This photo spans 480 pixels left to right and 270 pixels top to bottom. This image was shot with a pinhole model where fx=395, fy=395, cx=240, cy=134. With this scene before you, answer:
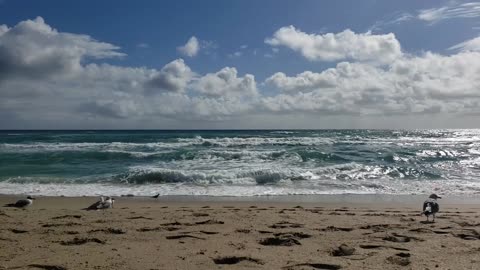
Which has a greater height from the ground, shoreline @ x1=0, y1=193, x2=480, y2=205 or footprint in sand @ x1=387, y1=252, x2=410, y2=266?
footprint in sand @ x1=387, y1=252, x2=410, y2=266

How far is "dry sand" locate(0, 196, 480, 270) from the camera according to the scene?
4309 millimetres

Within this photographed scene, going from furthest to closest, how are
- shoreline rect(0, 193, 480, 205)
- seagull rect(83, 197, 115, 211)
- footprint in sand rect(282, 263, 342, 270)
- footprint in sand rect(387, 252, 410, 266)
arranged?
shoreline rect(0, 193, 480, 205) < seagull rect(83, 197, 115, 211) < footprint in sand rect(387, 252, 410, 266) < footprint in sand rect(282, 263, 342, 270)

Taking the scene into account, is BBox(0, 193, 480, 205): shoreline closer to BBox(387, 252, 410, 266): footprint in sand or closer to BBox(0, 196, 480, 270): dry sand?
BBox(0, 196, 480, 270): dry sand

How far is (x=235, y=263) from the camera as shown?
4332 millimetres

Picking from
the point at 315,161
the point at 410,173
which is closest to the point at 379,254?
the point at 410,173

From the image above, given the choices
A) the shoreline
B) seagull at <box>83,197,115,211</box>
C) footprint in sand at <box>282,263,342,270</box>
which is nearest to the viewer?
footprint in sand at <box>282,263,342,270</box>

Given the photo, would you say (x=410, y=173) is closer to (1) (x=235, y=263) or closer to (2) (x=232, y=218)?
(2) (x=232, y=218)

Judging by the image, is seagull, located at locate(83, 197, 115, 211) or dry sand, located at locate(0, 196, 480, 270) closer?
dry sand, located at locate(0, 196, 480, 270)

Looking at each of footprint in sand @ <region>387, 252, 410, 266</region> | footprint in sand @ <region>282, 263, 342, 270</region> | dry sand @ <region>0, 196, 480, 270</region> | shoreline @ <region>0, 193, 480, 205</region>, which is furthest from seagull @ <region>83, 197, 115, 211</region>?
footprint in sand @ <region>387, 252, 410, 266</region>

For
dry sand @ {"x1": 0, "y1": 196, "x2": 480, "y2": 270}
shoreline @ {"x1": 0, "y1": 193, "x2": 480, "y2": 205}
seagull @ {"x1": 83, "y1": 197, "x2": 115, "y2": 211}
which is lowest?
shoreline @ {"x1": 0, "y1": 193, "x2": 480, "y2": 205}

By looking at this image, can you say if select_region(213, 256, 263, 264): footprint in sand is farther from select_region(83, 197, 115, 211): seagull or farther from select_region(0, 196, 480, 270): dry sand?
select_region(83, 197, 115, 211): seagull

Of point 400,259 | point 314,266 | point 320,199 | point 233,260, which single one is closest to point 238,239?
point 233,260

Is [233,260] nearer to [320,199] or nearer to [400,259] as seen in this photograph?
[400,259]

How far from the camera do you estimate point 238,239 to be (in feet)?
17.9
